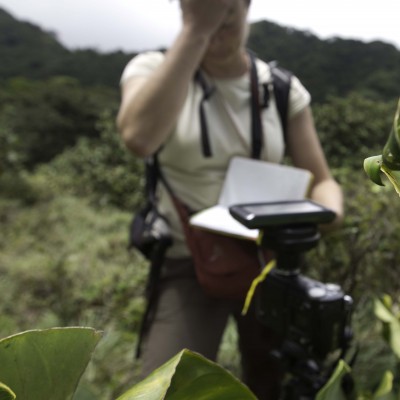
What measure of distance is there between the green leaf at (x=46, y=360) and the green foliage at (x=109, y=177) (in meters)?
4.89

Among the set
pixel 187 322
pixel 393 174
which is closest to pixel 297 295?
pixel 187 322

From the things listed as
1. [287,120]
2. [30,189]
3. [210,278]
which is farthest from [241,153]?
[30,189]

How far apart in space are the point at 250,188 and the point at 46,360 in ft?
2.65

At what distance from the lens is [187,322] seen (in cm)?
125

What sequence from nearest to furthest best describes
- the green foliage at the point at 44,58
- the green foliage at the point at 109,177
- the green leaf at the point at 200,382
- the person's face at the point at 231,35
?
1. the green leaf at the point at 200,382
2. the person's face at the point at 231,35
3. the green foliage at the point at 109,177
4. the green foliage at the point at 44,58

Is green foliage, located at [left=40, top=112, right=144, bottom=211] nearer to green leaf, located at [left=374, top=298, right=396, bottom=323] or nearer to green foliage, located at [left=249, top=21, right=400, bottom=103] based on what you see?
green foliage, located at [left=249, top=21, right=400, bottom=103]

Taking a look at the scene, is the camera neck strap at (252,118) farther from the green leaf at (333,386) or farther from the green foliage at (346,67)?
the green foliage at (346,67)

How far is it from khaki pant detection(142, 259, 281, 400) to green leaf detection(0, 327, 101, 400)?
822 millimetres

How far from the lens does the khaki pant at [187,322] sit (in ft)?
4.07

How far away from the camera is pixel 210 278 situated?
1.17m

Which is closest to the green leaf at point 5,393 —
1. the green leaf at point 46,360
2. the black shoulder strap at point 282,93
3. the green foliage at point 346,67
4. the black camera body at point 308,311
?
the green leaf at point 46,360

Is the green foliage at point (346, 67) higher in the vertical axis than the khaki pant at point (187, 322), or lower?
lower

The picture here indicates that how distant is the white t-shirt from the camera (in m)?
1.20

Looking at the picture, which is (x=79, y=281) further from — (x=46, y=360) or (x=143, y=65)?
(x=46, y=360)
